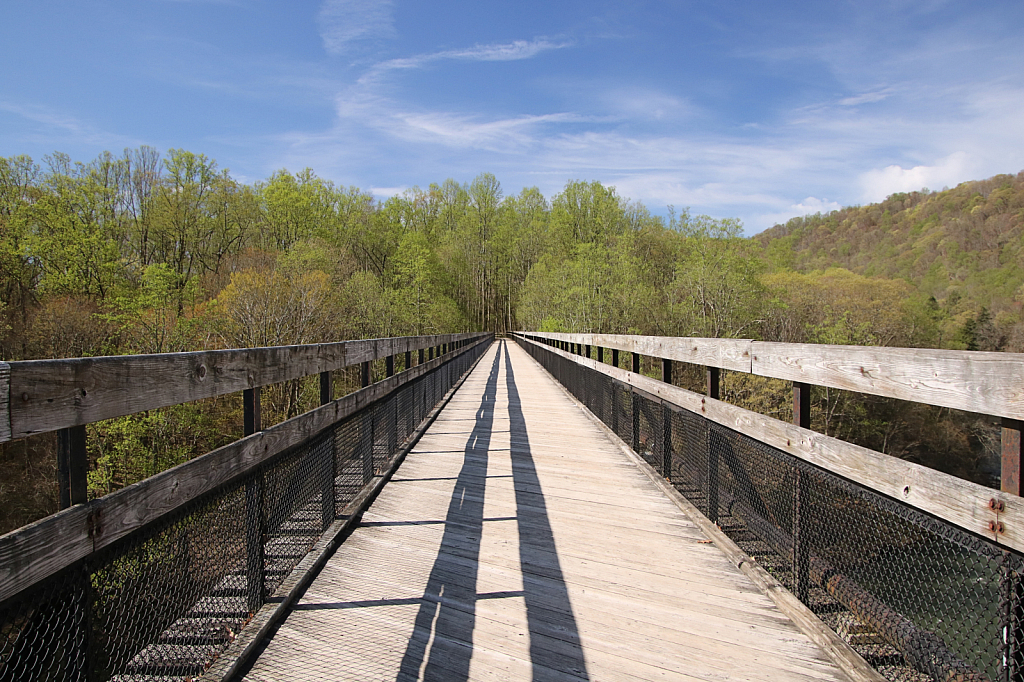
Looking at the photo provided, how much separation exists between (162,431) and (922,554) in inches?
756

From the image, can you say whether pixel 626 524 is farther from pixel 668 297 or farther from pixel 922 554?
pixel 668 297

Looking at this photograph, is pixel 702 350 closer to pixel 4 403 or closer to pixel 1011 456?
pixel 1011 456

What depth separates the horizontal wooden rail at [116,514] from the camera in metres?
1.10

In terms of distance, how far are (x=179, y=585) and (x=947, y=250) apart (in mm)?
71371

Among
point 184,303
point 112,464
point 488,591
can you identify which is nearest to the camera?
point 488,591

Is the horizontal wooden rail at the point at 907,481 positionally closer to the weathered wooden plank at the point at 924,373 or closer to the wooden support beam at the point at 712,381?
the weathered wooden plank at the point at 924,373

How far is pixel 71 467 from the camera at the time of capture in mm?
1285

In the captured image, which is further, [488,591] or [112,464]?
[112,464]

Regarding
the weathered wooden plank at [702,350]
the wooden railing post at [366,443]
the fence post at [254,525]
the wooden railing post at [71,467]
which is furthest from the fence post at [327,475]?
the weathered wooden plank at [702,350]

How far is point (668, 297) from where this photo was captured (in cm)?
3744

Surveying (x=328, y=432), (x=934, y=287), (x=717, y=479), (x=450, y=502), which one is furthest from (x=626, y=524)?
(x=934, y=287)

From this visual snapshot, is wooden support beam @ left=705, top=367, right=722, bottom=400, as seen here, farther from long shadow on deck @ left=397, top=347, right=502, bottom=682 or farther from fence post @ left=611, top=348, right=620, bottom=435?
fence post @ left=611, top=348, right=620, bottom=435

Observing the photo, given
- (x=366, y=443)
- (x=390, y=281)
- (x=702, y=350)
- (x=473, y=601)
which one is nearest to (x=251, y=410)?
(x=473, y=601)

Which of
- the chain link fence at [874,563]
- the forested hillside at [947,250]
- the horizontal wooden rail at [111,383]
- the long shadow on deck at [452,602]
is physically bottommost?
the long shadow on deck at [452,602]
